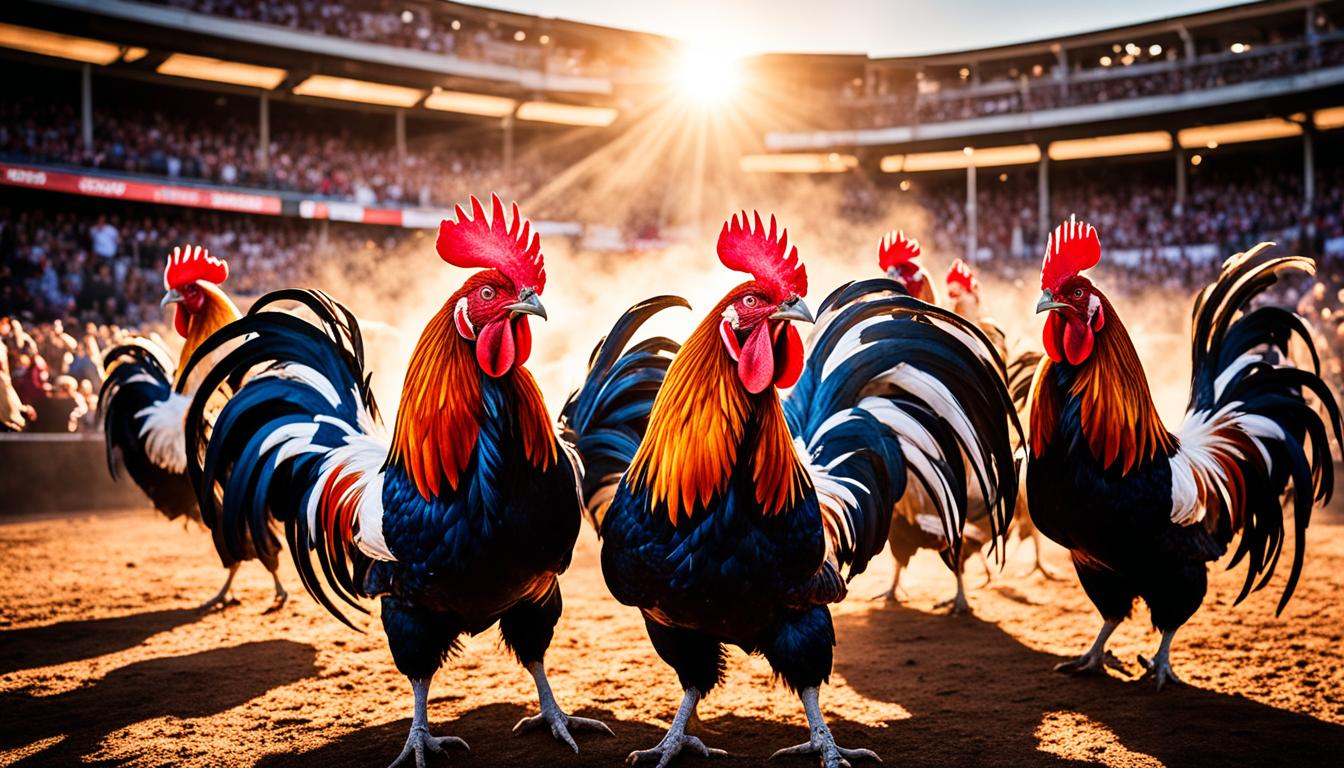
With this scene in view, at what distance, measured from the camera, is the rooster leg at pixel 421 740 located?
3.63 m

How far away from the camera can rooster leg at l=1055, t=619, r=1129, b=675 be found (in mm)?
4891

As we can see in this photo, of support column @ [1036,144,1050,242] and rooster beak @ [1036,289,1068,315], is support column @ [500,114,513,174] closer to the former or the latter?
support column @ [1036,144,1050,242]

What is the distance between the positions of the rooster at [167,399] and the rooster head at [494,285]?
3529 millimetres

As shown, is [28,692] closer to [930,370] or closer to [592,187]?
[930,370]

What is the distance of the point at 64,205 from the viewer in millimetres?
25266

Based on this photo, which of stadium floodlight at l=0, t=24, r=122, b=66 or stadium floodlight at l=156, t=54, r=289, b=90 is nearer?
stadium floodlight at l=0, t=24, r=122, b=66

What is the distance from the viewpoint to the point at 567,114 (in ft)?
116

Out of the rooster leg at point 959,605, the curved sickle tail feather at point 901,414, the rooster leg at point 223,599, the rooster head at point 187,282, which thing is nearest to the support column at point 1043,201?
the rooster leg at point 959,605

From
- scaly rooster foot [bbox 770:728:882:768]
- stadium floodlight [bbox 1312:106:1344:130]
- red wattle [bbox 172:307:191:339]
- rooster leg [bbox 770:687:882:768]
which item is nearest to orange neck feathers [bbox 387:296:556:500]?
rooster leg [bbox 770:687:882:768]

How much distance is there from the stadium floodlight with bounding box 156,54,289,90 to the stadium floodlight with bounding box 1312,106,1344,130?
1302 inches

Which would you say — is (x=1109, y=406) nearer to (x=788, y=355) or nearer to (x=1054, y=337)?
(x=1054, y=337)

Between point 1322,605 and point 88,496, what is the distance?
12.7 meters

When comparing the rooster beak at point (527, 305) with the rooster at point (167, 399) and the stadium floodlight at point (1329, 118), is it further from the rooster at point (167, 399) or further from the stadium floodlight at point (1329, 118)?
the stadium floodlight at point (1329, 118)

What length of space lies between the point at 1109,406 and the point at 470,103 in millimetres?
32014
